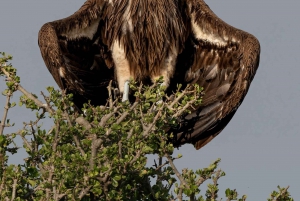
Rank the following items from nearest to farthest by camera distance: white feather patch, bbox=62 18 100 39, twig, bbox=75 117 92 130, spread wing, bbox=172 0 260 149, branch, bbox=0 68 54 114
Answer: branch, bbox=0 68 54 114, twig, bbox=75 117 92 130, white feather patch, bbox=62 18 100 39, spread wing, bbox=172 0 260 149

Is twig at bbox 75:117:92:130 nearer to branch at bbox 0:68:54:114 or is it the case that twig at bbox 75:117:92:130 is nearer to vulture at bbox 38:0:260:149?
branch at bbox 0:68:54:114

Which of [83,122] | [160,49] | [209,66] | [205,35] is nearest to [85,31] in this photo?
[160,49]

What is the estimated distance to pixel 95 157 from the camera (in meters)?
7.82

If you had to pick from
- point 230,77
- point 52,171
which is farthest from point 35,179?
point 230,77

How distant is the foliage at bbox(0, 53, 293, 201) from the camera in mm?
7484

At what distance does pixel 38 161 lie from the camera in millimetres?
8109

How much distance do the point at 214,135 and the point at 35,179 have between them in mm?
5407

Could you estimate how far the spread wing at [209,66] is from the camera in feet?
41.6

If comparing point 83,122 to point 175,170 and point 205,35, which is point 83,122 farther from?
point 205,35

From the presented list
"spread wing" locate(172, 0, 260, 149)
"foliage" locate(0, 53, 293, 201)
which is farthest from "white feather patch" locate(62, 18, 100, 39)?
"foliage" locate(0, 53, 293, 201)

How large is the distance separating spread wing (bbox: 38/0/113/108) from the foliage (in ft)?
6.86

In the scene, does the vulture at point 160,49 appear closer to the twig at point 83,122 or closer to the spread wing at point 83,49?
the spread wing at point 83,49

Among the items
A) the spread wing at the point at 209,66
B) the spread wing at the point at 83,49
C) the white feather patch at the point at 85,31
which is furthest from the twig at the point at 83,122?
the spread wing at the point at 209,66

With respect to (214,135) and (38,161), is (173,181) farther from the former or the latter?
(214,135)
